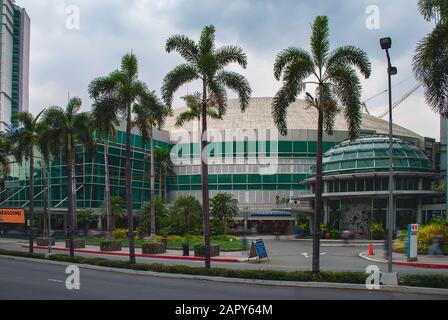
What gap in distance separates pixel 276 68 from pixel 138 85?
9029mm

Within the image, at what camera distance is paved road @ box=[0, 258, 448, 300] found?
17.2 metres

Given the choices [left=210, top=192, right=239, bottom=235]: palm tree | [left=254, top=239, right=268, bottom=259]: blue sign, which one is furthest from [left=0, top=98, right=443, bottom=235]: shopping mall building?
[left=254, top=239, right=268, bottom=259]: blue sign

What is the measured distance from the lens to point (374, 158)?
60.8m

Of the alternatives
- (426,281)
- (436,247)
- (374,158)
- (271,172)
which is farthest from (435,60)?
(271,172)

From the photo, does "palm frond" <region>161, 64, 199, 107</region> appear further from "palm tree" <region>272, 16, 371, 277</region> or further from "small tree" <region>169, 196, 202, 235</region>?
"small tree" <region>169, 196, 202, 235</region>

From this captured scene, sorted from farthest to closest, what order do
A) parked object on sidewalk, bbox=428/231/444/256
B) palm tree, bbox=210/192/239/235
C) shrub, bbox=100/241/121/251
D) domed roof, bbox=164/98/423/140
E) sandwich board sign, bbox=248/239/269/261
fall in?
domed roof, bbox=164/98/423/140 → palm tree, bbox=210/192/239/235 → shrub, bbox=100/241/121/251 → parked object on sidewalk, bbox=428/231/444/256 → sandwich board sign, bbox=248/239/269/261

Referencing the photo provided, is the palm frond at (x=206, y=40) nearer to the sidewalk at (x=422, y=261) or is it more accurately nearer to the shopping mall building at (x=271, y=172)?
the sidewalk at (x=422, y=261)

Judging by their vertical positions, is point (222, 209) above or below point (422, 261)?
above

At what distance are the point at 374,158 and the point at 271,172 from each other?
26049 millimetres

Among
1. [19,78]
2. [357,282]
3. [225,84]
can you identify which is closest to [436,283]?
[357,282]

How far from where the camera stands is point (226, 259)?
3456 cm

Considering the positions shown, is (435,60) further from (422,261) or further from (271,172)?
(271,172)

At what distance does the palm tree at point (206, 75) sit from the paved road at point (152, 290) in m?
4.85

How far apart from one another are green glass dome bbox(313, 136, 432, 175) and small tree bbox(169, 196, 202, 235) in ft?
56.9
